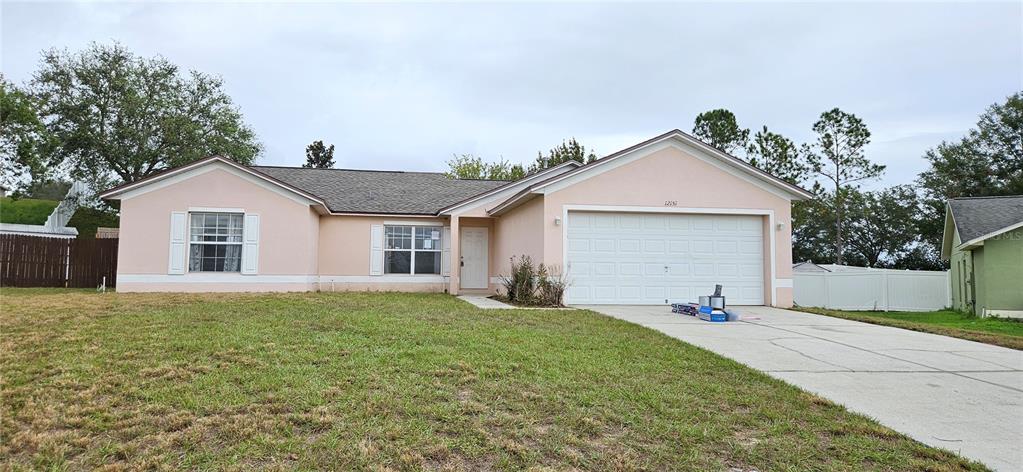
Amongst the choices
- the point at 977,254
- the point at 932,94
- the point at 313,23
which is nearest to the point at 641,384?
the point at 313,23

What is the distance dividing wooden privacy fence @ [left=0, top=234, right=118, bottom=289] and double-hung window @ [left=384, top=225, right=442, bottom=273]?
8.37 metres

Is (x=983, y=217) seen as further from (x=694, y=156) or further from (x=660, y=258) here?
(x=660, y=258)

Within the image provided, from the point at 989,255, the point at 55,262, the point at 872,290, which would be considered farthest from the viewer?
the point at 872,290

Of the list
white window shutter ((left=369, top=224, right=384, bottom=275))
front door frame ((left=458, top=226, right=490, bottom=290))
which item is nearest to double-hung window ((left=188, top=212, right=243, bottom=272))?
white window shutter ((left=369, top=224, right=384, bottom=275))

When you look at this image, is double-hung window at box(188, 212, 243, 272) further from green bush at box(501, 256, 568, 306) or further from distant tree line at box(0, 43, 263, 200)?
distant tree line at box(0, 43, 263, 200)

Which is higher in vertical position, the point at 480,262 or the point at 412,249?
the point at 412,249

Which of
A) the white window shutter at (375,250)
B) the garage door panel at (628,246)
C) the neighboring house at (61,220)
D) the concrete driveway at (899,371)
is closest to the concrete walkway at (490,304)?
the concrete driveway at (899,371)

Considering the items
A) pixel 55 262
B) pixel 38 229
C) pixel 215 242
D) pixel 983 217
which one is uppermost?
pixel 983 217

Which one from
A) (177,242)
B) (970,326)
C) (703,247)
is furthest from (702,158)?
(177,242)

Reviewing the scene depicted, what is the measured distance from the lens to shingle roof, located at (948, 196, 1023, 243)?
16.6 m

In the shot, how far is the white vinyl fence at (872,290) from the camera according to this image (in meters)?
20.7

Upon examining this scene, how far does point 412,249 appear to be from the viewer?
17.5m

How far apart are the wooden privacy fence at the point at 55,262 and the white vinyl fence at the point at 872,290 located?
23408mm

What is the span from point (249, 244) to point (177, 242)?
1.74 m
